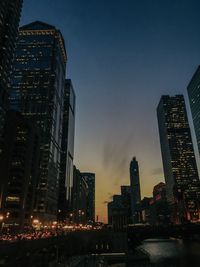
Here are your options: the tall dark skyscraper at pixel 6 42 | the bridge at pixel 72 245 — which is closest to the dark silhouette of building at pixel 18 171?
the tall dark skyscraper at pixel 6 42

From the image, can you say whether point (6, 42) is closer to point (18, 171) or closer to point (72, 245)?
point (18, 171)

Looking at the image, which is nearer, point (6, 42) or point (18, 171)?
point (6, 42)

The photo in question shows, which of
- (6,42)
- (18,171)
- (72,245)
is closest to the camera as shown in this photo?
(72,245)

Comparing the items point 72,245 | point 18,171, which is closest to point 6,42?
point 18,171

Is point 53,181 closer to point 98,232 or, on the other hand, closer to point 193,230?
point 98,232

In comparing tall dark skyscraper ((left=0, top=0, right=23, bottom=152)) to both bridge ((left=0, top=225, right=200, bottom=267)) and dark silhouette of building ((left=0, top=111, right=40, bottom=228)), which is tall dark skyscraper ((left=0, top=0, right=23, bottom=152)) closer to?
dark silhouette of building ((left=0, top=111, right=40, bottom=228))

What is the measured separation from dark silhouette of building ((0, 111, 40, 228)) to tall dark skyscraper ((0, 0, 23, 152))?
78.7ft

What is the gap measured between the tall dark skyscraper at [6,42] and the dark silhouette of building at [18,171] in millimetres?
23998

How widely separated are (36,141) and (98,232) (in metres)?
82.4

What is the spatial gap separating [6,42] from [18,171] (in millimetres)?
71770

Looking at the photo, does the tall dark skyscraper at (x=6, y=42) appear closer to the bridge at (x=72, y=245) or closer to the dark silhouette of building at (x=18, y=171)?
the dark silhouette of building at (x=18, y=171)

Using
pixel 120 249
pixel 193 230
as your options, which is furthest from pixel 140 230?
pixel 193 230

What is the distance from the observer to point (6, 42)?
5143 inches

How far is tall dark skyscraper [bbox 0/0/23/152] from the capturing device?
12675 centimetres
